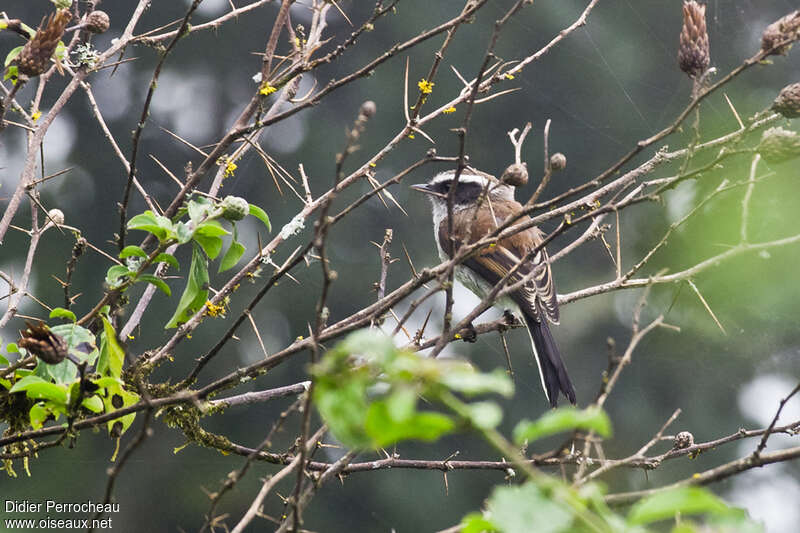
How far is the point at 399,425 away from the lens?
800 mm

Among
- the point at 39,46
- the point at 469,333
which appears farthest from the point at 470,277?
the point at 39,46

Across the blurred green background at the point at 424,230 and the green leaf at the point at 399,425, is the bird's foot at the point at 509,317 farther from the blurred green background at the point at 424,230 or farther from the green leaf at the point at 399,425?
the green leaf at the point at 399,425

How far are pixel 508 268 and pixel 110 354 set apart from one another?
275 cm

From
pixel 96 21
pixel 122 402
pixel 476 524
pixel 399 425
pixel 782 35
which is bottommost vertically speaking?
pixel 476 524

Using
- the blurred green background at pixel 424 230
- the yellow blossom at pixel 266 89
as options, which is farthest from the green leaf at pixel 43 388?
the blurred green background at pixel 424 230

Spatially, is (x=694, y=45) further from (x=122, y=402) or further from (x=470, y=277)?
(x=470, y=277)

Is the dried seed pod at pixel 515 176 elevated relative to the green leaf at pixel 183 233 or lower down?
lower down

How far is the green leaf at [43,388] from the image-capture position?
177cm

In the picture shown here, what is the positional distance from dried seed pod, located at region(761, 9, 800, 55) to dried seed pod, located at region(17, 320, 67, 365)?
5.30 ft

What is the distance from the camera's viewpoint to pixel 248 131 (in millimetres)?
2312

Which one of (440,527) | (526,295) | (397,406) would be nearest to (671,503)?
(397,406)

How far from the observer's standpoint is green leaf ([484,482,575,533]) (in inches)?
32.9

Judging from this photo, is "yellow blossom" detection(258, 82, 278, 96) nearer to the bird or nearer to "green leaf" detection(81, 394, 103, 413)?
"green leaf" detection(81, 394, 103, 413)

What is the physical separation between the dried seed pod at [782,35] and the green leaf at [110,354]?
1521 millimetres
